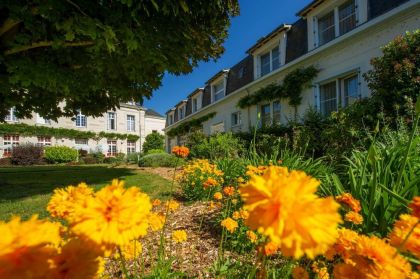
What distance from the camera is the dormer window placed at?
956cm

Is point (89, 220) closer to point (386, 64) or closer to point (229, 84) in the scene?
point (386, 64)

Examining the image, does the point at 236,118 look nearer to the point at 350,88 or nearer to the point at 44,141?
the point at 350,88

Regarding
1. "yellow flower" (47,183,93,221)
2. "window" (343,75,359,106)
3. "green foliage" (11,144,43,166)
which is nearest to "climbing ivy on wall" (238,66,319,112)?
"window" (343,75,359,106)

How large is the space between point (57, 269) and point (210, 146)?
11303mm

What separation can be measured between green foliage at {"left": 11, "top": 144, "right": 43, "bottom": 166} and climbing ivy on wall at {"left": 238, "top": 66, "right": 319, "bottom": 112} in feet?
77.5

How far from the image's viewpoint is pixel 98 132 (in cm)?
3388

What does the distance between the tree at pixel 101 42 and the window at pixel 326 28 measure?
17.0ft

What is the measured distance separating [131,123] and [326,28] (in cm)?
3267

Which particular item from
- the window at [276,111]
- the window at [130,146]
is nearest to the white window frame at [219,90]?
the window at [276,111]

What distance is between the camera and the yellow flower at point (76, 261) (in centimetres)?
50

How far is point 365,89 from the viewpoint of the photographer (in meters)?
8.60

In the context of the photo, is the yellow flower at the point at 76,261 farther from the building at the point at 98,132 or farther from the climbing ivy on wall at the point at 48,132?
the climbing ivy on wall at the point at 48,132

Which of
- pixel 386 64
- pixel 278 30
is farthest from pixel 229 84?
pixel 386 64

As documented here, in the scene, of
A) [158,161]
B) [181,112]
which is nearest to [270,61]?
[158,161]
